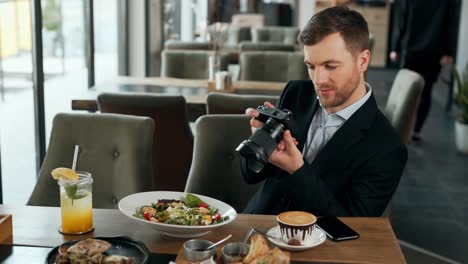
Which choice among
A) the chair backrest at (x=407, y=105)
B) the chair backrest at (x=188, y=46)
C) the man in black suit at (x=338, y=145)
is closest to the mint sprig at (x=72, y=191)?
the man in black suit at (x=338, y=145)

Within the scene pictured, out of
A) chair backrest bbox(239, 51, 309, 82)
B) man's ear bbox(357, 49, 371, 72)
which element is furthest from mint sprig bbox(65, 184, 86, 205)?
chair backrest bbox(239, 51, 309, 82)

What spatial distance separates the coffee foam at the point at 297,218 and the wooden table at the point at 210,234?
0.24 ft

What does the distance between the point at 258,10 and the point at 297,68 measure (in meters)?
4.89

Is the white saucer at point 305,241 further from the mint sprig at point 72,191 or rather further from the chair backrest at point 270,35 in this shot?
the chair backrest at point 270,35

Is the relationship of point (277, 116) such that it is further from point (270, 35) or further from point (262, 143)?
point (270, 35)

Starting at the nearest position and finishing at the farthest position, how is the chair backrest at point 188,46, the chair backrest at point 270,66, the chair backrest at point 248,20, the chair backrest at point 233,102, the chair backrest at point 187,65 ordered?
the chair backrest at point 233,102 < the chair backrest at point 270,66 < the chair backrest at point 187,65 < the chair backrest at point 188,46 < the chair backrest at point 248,20

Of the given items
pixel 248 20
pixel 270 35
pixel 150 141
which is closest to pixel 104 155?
pixel 150 141

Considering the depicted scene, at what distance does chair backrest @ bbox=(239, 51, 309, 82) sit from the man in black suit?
2.73 metres

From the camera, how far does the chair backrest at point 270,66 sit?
4.71 meters

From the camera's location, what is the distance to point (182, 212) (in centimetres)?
168

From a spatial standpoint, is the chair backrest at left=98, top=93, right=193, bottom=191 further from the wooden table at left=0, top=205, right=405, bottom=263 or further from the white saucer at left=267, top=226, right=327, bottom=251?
the white saucer at left=267, top=226, right=327, bottom=251

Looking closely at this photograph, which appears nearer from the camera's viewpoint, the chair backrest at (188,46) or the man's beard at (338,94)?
the man's beard at (338,94)

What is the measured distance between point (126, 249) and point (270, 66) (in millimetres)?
3317

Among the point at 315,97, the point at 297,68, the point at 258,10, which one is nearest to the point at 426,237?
the point at 297,68
